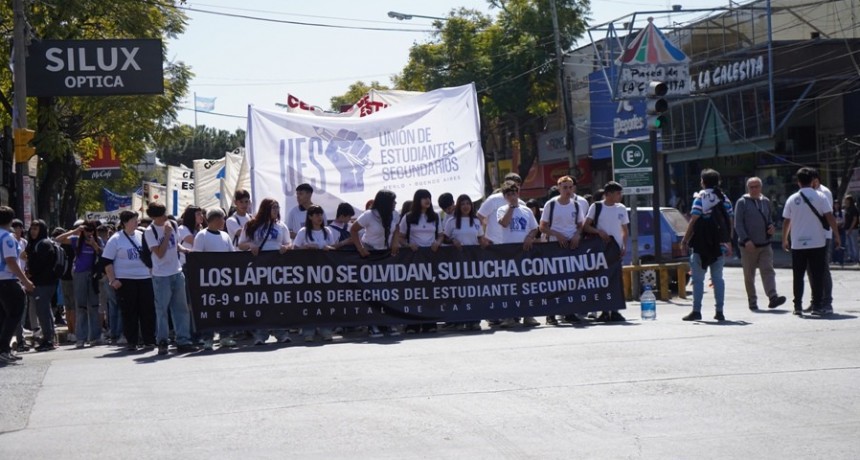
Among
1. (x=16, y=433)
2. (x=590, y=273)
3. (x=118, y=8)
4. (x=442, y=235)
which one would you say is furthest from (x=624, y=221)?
(x=118, y=8)

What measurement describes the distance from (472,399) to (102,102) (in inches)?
850

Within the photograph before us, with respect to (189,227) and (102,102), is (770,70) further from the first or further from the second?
(189,227)

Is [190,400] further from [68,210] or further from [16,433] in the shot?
[68,210]

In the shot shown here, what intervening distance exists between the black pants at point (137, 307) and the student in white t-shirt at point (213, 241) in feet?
2.36

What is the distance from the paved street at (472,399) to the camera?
6867 mm

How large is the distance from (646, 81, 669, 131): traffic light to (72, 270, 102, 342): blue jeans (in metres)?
8.89

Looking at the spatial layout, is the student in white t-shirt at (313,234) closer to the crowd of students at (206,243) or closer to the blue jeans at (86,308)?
the crowd of students at (206,243)

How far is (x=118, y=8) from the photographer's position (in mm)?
27094

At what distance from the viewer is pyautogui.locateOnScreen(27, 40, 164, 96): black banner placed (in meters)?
18.2

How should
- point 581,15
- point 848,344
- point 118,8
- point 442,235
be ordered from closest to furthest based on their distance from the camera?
point 848,344
point 442,235
point 118,8
point 581,15

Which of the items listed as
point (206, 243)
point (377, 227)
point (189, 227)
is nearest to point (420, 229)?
point (377, 227)

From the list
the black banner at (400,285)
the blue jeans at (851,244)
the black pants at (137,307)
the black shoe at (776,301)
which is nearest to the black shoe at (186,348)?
the black banner at (400,285)

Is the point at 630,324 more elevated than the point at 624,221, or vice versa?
the point at 624,221

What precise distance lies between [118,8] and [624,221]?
55.9 ft
